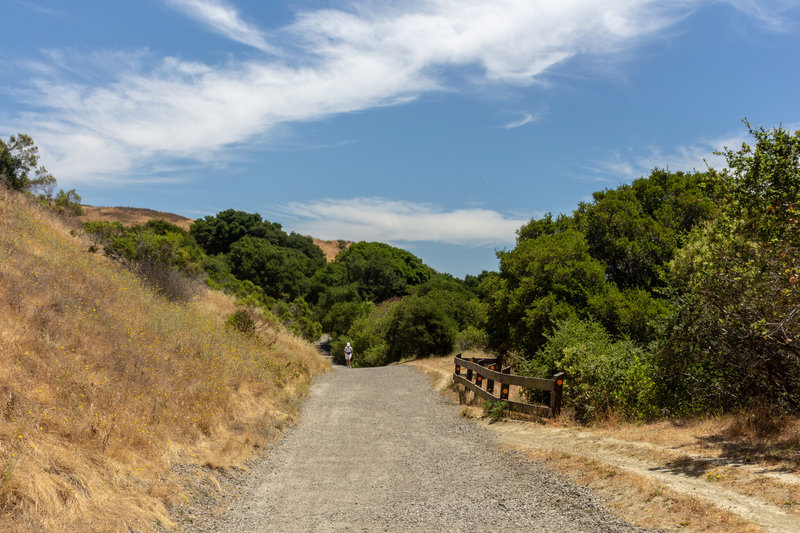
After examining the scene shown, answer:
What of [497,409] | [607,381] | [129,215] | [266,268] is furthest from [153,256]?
[129,215]

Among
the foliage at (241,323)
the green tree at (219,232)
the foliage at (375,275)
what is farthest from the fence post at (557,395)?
the green tree at (219,232)

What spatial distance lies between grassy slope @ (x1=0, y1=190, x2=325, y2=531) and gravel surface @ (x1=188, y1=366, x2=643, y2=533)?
38.3 inches

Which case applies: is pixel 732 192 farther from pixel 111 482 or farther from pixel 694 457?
pixel 111 482

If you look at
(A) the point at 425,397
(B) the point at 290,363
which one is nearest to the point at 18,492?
(A) the point at 425,397

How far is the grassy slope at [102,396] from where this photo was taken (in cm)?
573

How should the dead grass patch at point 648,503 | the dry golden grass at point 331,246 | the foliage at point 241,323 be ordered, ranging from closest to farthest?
the dead grass patch at point 648,503, the foliage at point 241,323, the dry golden grass at point 331,246

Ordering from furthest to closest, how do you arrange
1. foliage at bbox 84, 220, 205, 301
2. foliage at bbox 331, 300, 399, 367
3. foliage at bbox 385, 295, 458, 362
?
foliage at bbox 331, 300, 399, 367 < foliage at bbox 385, 295, 458, 362 < foliage at bbox 84, 220, 205, 301

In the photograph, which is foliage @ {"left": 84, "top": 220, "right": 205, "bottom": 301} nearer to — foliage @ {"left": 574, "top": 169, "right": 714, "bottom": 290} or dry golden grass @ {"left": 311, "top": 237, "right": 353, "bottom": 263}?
foliage @ {"left": 574, "top": 169, "right": 714, "bottom": 290}

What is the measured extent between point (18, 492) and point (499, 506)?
556cm

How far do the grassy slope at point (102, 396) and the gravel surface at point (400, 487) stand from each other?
973mm

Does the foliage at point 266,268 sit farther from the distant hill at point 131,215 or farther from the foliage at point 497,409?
the foliage at point 497,409

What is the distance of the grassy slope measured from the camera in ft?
18.8

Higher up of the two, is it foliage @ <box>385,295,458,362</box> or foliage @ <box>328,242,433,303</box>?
foliage @ <box>328,242,433,303</box>

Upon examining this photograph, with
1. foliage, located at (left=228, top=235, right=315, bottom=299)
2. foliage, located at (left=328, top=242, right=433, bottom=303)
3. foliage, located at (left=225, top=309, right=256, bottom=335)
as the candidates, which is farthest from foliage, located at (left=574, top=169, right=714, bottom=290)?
foliage, located at (left=328, top=242, right=433, bottom=303)
